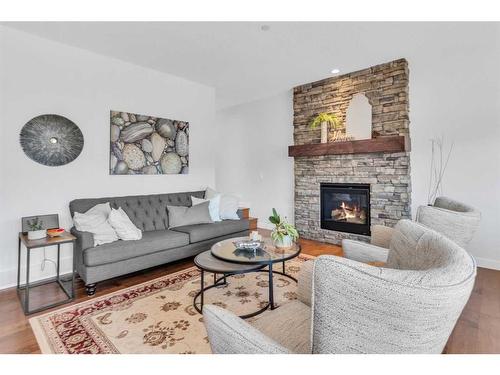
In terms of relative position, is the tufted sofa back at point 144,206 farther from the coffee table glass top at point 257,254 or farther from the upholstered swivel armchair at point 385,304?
the upholstered swivel armchair at point 385,304

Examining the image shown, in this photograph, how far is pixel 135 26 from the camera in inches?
112

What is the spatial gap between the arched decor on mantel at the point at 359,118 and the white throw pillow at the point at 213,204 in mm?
2273

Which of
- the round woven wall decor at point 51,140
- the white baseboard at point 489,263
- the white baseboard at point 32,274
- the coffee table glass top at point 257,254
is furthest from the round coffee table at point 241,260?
the white baseboard at point 489,263

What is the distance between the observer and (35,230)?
102 inches

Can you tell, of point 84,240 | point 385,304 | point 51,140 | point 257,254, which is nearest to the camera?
point 385,304

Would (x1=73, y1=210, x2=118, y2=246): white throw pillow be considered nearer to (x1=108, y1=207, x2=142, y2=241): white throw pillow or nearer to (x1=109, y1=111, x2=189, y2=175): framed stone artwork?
(x1=108, y1=207, x2=142, y2=241): white throw pillow

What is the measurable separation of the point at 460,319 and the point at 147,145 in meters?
3.96

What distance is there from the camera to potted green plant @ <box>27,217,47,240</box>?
2582 mm

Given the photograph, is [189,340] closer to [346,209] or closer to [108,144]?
[108,144]

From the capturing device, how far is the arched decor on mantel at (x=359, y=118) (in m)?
4.11

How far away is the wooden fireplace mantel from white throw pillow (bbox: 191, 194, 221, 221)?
1.67 meters

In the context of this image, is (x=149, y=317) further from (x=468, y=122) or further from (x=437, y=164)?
(x=468, y=122)

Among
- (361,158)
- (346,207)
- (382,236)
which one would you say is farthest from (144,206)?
(361,158)
